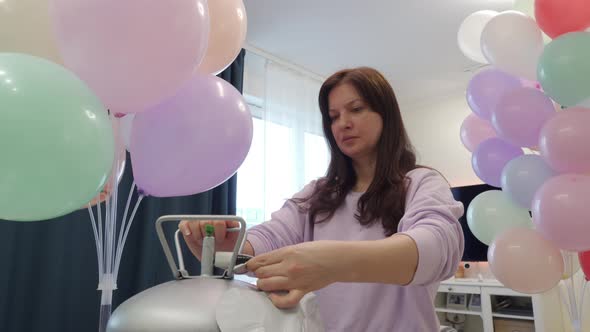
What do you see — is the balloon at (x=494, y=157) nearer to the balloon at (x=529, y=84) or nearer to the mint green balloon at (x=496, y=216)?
the mint green balloon at (x=496, y=216)

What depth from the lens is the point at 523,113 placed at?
4.66 feet

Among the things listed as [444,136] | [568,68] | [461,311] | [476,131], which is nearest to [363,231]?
[568,68]

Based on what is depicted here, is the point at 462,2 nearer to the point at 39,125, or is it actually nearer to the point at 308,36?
the point at 308,36

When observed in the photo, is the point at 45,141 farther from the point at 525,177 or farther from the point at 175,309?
the point at 525,177

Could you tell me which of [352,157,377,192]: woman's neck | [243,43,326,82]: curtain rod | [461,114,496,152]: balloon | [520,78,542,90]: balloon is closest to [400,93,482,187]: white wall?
[243,43,326,82]: curtain rod

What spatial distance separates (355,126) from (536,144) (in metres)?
0.82

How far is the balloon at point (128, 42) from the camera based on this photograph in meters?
0.73

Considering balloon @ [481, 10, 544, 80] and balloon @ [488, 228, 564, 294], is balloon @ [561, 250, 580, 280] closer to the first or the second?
balloon @ [488, 228, 564, 294]

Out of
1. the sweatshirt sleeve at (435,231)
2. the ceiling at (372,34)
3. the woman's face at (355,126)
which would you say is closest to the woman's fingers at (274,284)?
the sweatshirt sleeve at (435,231)

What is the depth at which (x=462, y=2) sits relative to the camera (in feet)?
9.39

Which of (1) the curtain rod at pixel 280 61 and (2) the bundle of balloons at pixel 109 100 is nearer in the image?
(2) the bundle of balloons at pixel 109 100

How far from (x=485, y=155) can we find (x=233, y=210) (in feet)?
5.94

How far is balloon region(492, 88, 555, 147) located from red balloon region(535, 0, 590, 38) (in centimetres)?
22

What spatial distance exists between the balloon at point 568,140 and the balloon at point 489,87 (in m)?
0.29
